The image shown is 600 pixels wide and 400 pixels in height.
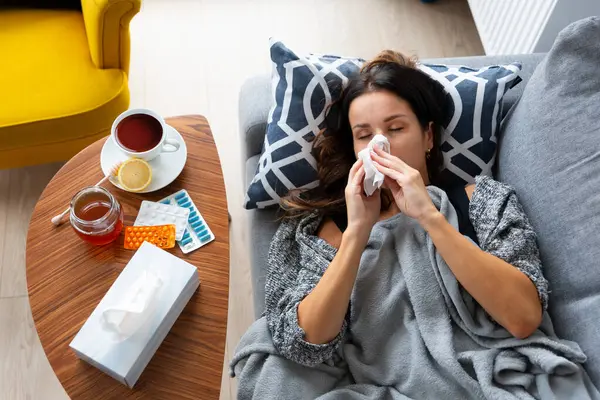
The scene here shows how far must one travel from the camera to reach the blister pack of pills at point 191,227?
1.38 m

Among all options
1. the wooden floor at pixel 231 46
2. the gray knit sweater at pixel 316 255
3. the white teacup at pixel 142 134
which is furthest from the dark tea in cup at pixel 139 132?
the wooden floor at pixel 231 46

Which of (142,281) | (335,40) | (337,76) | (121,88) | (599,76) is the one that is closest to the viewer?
(142,281)

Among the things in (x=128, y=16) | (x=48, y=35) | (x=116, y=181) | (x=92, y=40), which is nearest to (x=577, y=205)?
(x=116, y=181)

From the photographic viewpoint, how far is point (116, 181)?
1.43 meters

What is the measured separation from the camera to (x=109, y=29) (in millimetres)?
1706

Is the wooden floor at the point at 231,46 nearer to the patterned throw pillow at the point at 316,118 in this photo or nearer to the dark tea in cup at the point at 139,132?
the patterned throw pillow at the point at 316,118

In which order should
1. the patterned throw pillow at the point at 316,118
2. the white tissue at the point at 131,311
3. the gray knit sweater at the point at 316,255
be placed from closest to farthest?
the white tissue at the point at 131,311
the gray knit sweater at the point at 316,255
the patterned throw pillow at the point at 316,118

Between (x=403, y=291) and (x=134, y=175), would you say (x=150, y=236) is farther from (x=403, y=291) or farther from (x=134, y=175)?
(x=403, y=291)

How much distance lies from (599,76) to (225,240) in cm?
97

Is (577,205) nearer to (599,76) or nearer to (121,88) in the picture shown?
(599,76)

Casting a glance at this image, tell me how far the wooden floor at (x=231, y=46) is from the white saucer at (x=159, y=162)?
0.66 meters

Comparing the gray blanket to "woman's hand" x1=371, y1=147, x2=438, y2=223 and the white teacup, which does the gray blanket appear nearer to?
"woman's hand" x1=371, y1=147, x2=438, y2=223

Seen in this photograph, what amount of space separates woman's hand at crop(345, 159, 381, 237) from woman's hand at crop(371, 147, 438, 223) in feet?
0.18

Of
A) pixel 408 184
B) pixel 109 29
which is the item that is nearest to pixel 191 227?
pixel 408 184
